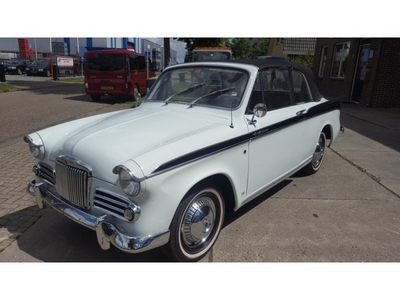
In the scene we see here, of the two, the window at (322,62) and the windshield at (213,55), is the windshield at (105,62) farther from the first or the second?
the window at (322,62)

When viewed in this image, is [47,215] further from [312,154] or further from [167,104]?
[312,154]

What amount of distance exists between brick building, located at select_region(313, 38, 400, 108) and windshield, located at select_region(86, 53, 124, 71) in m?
9.31

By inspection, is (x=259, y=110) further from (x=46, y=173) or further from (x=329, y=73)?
(x=329, y=73)

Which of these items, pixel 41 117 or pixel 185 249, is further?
pixel 41 117

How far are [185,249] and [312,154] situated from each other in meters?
2.67

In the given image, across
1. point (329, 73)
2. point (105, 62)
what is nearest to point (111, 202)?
point (105, 62)

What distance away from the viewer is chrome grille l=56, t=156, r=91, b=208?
96.3 inches

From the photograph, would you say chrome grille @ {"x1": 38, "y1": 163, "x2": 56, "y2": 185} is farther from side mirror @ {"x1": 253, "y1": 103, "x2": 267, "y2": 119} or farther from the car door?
side mirror @ {"x1": 253, "y1": 103, "x2": 267, "y2": 119}

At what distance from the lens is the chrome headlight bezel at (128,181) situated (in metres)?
2.12

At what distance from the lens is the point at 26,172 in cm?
464

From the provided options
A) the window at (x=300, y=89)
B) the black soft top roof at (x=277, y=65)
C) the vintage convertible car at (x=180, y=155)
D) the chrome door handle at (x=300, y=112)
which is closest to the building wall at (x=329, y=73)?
the black soft top roof at (x=277, y=65)

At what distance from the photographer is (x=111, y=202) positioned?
233cm

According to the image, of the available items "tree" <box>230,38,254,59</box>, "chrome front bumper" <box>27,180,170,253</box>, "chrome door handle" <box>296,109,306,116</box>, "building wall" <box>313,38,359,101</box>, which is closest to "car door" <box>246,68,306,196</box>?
"chrome door handle" <box>296,109,306,116</box>

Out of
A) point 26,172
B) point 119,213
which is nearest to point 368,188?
point 119,213
